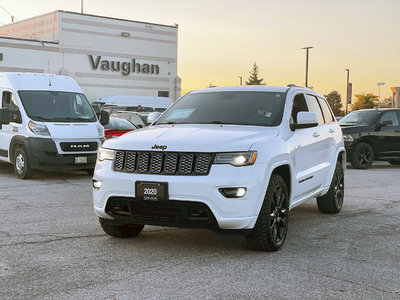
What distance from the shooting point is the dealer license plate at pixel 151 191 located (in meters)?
5.37

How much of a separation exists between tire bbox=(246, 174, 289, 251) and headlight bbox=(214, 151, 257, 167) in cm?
45

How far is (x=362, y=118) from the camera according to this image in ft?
56.4

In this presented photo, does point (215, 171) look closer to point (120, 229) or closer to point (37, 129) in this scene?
point (120, 229)

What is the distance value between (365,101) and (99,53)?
99.1 m

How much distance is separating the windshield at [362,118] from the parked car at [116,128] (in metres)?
6.43

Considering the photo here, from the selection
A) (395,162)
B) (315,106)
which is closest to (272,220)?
(315,106)

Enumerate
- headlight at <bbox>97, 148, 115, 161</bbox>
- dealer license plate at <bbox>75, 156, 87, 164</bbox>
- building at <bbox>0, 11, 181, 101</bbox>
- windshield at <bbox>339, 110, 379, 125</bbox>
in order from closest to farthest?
headlight at <bbox>97, 148, 115, 161</bbox> < dealer license plate at <bbox>75, 156, 87, 164</bbox> < windshield at <bbox>339, 110, 379, 125</bbox> < building at <bbox>0, 11, 181, 101</bbox>

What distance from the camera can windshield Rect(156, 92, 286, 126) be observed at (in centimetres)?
650

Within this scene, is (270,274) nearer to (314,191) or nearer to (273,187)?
(273,187)

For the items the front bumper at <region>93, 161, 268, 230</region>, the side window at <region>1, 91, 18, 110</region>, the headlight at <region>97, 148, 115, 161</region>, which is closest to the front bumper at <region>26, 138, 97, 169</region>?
the side window at <region>1, 91, 18, 110</region>

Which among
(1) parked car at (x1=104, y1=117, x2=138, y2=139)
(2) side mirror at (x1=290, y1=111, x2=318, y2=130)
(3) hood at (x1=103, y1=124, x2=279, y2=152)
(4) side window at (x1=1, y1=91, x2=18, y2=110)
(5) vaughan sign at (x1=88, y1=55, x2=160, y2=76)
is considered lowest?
(1) parked car at (x1=104, y1=117, x2=138, y2=139)

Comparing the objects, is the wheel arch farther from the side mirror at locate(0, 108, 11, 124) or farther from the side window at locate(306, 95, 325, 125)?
the side window at locate(306, 95, 325, 125)

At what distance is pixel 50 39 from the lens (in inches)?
1945

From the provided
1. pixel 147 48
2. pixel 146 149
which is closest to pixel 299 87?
pixel 146 149
